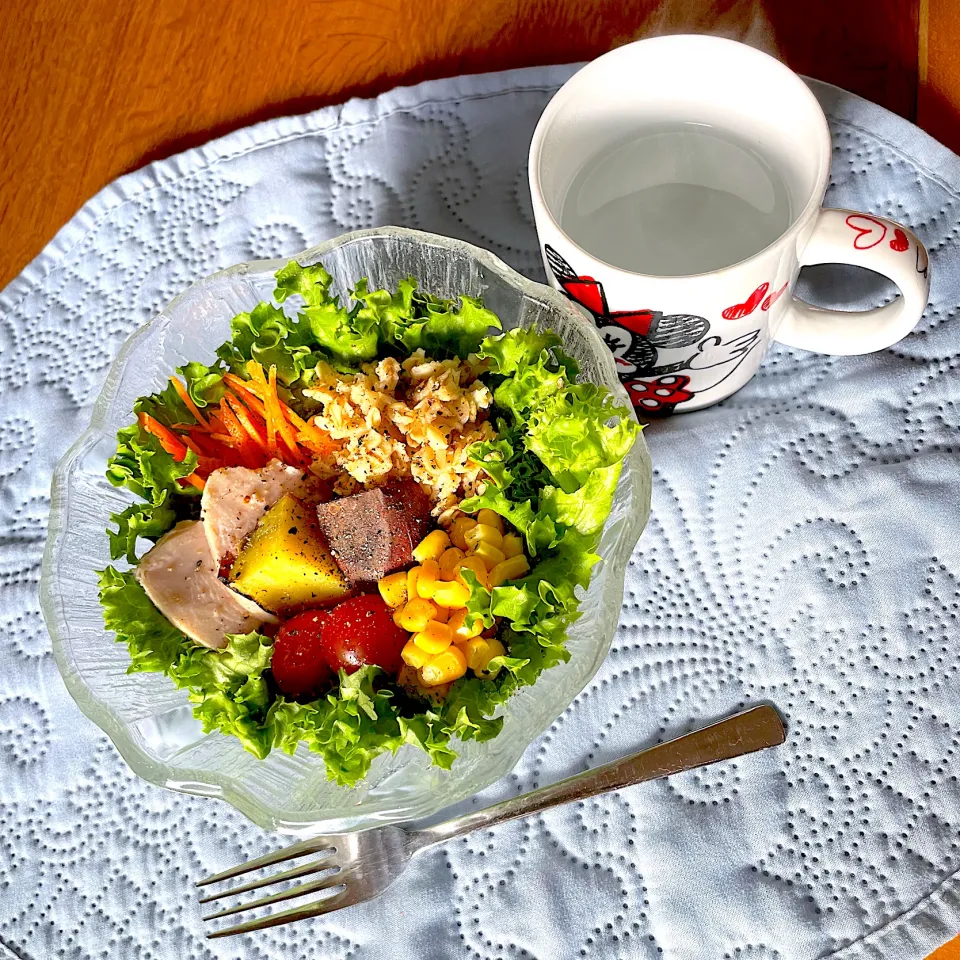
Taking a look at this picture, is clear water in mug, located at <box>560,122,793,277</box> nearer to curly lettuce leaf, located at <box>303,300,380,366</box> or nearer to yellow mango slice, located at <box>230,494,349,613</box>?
curly lettuce leaf, located at <box>303,300,380,366</box>

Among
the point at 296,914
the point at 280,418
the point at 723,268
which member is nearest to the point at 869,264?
the point at 723,268

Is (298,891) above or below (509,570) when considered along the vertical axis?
below

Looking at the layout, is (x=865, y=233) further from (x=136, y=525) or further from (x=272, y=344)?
(x=136, y=525)

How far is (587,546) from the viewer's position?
0.79m

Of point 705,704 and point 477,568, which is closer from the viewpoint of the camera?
point 477,568

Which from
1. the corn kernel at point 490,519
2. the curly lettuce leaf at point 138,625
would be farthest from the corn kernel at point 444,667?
the curly lettuce leaf at point 138,625

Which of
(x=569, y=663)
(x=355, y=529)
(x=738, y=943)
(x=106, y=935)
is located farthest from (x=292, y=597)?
(x=738, y=943)

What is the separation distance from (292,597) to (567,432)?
26 centimetres

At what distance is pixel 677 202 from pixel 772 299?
15cm

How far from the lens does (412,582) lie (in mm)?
759

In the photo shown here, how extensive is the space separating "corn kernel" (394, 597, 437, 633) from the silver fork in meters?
0.21

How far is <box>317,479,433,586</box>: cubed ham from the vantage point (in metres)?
0.77

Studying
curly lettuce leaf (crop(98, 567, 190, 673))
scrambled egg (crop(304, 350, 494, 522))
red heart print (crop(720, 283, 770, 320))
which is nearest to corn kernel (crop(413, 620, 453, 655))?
scrambled egg (crop(304, 350, 494, 522))

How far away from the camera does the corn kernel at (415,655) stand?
0.74 metres
